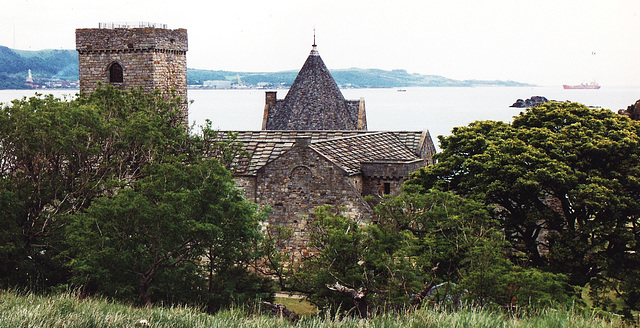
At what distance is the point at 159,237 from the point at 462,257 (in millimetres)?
7673

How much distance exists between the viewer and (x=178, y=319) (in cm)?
1417

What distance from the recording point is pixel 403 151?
32.6 metres

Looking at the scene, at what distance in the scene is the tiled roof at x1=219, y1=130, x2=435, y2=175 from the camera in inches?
1112

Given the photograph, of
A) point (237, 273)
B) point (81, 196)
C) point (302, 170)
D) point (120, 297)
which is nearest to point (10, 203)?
point (81, 196)

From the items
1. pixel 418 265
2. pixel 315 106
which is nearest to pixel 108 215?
pixel 418 265

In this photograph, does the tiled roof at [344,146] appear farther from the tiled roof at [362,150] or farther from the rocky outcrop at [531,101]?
the rocky outcrop at [531,101]

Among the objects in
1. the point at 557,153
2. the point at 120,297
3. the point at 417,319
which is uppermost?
the point at 557,153

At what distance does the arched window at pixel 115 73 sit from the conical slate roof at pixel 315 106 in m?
9.19

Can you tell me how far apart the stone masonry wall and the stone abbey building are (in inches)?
1.3

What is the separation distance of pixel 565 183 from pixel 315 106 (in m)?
21.5

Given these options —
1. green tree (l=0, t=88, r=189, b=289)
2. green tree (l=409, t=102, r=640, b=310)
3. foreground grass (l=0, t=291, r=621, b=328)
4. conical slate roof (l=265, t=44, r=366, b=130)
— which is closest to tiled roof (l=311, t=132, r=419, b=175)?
green tree (l=409, t=102, r=640, b=310)

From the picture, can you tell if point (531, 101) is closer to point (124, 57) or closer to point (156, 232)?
point (124, 57)

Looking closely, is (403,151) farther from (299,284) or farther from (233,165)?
(299,284)

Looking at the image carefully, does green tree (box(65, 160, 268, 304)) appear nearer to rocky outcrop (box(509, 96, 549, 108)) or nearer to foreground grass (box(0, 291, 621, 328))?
foreground grass (box(0, 291, 621, 328))
